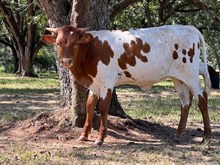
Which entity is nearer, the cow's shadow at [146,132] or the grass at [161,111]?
the cow's shadow at [146,132]

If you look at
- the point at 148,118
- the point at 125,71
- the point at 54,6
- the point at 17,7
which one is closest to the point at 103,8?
the point at 54,6

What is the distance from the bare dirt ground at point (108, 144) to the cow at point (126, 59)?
1.60 ft

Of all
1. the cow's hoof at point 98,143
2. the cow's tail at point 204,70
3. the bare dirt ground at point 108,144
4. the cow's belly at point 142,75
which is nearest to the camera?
the bare dirt ground at point 108,144

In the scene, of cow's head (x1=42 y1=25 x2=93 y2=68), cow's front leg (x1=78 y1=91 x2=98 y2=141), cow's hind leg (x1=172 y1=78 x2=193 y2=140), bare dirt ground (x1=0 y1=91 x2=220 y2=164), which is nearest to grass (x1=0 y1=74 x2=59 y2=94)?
bare dirt ground (x1=0 y1=91 x2=220 y2=164)

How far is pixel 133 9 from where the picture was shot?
30125 millimetres

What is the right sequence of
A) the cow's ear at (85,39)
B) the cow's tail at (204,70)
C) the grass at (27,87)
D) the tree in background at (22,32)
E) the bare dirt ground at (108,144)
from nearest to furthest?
the bare dirt ground at (108,144) < the cow's ear at (85,39) < the cow's tail at (204,70) < the grass at (27,87) < the tree in background at (22,32)

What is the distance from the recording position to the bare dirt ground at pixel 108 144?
20.5 feet

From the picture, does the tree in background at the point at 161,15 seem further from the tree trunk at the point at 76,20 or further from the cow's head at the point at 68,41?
the cow's head at the point at 68,41

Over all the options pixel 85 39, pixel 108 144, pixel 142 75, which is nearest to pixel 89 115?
pixel 108 144

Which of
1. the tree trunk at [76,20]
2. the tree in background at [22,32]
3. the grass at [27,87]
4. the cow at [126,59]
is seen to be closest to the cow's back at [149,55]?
the cow at [126,59]

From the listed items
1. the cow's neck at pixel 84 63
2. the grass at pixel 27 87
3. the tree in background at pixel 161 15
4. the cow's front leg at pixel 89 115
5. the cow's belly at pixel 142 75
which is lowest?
the grass at pixel 27 87

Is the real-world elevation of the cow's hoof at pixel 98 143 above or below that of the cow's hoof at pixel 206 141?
above

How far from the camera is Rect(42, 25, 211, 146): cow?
291 inches

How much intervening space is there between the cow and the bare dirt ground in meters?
0.49
